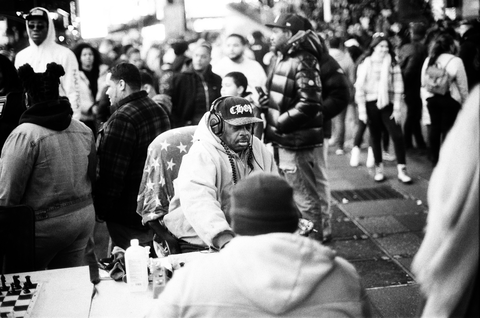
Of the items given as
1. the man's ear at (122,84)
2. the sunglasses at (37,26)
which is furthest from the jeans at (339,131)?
the man's ear at (122,84)

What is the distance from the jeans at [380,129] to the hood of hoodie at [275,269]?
7.13m

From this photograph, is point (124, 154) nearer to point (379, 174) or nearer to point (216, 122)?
point (216, 122)

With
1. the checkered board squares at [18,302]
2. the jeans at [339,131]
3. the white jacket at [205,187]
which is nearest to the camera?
the checkered board squares at [18,302]

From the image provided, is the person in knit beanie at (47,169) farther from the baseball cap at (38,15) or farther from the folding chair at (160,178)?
the baseball cap at (38,15)

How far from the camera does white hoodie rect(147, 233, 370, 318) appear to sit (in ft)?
7.03

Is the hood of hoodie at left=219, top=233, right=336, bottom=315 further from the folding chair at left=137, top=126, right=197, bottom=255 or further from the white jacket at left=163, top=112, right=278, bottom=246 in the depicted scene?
the folding chair at left=137, top=126, right=197, bottom=255

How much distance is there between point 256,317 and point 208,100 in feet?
19.3

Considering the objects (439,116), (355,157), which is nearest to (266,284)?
(439,116)

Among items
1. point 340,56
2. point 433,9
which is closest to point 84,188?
point 340,56

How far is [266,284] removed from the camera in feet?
6.96

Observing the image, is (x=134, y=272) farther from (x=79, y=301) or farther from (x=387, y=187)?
(x=387, y=187)

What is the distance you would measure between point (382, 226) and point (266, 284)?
567 centimetres

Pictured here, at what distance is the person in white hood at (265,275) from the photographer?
2148 mm

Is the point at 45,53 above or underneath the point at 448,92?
above
